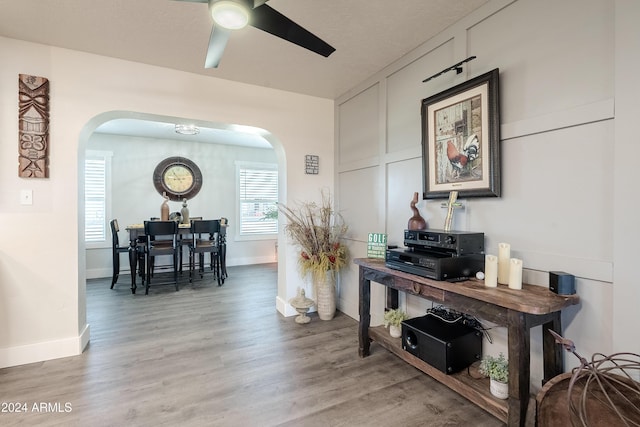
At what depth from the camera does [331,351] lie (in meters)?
2.45

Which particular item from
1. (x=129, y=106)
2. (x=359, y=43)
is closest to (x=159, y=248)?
(x=129, y=106)

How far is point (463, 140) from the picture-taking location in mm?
1966

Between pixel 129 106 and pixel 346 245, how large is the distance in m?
2.49

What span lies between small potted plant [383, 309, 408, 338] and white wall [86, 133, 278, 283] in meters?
4.33

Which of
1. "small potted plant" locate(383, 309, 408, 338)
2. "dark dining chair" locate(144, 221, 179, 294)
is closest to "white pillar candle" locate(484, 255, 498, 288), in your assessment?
"small potted plant" locate(383, 309, 408, 338)

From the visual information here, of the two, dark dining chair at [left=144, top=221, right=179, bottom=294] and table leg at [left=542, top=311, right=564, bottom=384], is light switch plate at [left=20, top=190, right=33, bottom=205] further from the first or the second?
table leg at [left=542, top=311, right=564, bottom=384]

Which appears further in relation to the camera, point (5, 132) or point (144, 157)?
point (144, 157)

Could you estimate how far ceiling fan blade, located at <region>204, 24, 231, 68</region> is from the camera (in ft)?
5.24

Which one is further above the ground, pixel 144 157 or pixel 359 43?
pixel 359 43

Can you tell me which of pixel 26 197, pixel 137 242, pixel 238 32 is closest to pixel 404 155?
pixel 238 32

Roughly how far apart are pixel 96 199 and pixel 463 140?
18.6 ft

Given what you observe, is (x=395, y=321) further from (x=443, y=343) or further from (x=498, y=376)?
(x=498, y=376)

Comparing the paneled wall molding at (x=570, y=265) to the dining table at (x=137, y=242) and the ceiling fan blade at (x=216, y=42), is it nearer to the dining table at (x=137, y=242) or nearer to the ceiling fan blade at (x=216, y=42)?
the ceiling fan blade at (x=216, y=42)

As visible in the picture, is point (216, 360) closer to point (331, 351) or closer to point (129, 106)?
point (331, 351)
